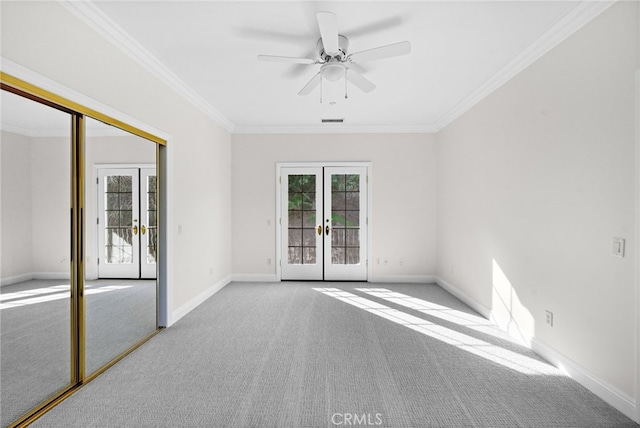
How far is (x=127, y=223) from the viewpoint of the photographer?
9.76 ft

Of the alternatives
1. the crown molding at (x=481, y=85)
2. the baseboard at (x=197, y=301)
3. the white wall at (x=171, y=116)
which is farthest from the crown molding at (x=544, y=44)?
the baseboard at (x=197, y=301)

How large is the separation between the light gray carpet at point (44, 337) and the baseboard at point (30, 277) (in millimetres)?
28

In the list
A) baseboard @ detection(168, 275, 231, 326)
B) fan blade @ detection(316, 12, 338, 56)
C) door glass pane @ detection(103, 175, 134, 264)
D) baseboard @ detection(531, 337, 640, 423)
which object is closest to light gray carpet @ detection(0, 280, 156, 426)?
door glass pane @ detection(103, 175, 134, 264)

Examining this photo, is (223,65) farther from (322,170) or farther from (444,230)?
(444,230)

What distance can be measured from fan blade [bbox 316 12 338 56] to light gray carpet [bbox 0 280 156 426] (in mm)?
2620

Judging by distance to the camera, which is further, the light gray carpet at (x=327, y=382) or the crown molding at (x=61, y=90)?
the light gray carpet at (x=327, y=382)

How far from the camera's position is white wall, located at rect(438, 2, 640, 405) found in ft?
6.76

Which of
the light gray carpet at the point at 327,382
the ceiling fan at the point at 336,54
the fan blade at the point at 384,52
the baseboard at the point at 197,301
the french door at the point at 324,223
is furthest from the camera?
the french door at the point at 324,223

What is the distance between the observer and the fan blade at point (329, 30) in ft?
6.78

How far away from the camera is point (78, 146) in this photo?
7.64 feet

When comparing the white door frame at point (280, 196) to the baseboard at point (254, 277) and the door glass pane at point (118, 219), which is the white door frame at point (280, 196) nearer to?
the baseboard at point (254, 277)

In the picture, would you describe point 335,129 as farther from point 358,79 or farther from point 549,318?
point 549,318

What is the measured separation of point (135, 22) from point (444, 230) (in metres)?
4.90

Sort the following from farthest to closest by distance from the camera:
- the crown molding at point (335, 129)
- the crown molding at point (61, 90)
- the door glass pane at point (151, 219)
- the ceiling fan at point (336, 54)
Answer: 1. the crown molding at point (335, 129)
2. the door glass pane at point (151, 219)
3. the ceiling fan at point (336, 54)
4. the crown molding at point (61, 90)
